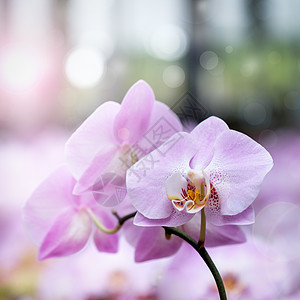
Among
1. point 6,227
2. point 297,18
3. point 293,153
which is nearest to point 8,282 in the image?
point 6,227

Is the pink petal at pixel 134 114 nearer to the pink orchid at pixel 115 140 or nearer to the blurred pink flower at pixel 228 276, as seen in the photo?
the pink orchid at pixel 115 140

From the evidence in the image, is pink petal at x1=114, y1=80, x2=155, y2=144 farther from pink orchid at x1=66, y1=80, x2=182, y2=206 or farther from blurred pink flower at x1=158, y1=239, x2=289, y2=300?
blurred pink flower at x1=158, y1=239, x2=289, y2=300

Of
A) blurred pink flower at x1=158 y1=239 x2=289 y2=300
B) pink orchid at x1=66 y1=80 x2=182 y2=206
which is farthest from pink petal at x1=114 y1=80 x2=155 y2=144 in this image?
blurred pink flower at x1=158 y1=239 x2=289 y2=300

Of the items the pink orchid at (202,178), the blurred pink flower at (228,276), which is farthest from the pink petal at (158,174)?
the blurred pink flower at (228,276)

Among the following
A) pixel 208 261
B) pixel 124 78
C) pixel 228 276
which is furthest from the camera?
pixel 124 78

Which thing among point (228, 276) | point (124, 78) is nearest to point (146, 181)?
point (228, 276)

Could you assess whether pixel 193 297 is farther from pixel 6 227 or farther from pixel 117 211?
pixel 6 227

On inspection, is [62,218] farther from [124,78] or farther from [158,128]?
[124,78]
